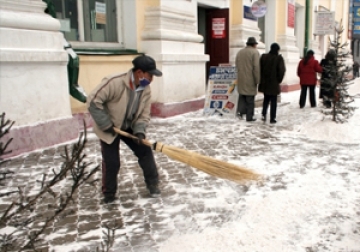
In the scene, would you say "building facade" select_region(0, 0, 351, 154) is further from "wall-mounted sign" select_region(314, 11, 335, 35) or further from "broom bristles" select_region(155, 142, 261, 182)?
"wall-mounted sign" select_region(314, 11, 335, 35)

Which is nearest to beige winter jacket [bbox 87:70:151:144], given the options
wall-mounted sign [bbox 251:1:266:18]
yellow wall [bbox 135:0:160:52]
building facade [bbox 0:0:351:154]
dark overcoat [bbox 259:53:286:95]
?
building facade [bbox 0:0:351:154]

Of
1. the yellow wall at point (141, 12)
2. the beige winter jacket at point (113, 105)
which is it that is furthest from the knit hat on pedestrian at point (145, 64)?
the yellow wall at point (141, 12)

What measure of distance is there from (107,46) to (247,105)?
10.7ft

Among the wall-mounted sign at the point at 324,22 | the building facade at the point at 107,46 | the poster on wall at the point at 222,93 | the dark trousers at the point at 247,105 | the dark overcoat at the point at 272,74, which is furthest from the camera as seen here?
the wall-mounted sign at the point at 324,22

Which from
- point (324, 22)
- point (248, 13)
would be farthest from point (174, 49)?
point (324, 22)

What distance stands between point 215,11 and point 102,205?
8.39 m

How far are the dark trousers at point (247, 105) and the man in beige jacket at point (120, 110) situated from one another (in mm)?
4524

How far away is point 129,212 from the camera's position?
355 centimetres

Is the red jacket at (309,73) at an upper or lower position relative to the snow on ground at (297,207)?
upper

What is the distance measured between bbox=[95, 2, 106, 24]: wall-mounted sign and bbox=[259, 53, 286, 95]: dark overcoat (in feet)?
11.8

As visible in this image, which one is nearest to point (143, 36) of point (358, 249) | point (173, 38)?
point (173, 38)

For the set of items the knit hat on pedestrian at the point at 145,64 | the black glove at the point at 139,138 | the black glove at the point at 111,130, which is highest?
the knit hat on pedestrian at the point at 145,64

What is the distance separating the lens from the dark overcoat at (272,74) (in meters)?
7.79

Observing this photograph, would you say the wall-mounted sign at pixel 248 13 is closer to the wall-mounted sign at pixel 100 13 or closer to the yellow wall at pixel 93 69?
the wall-mounted sign at pixel 100 13
